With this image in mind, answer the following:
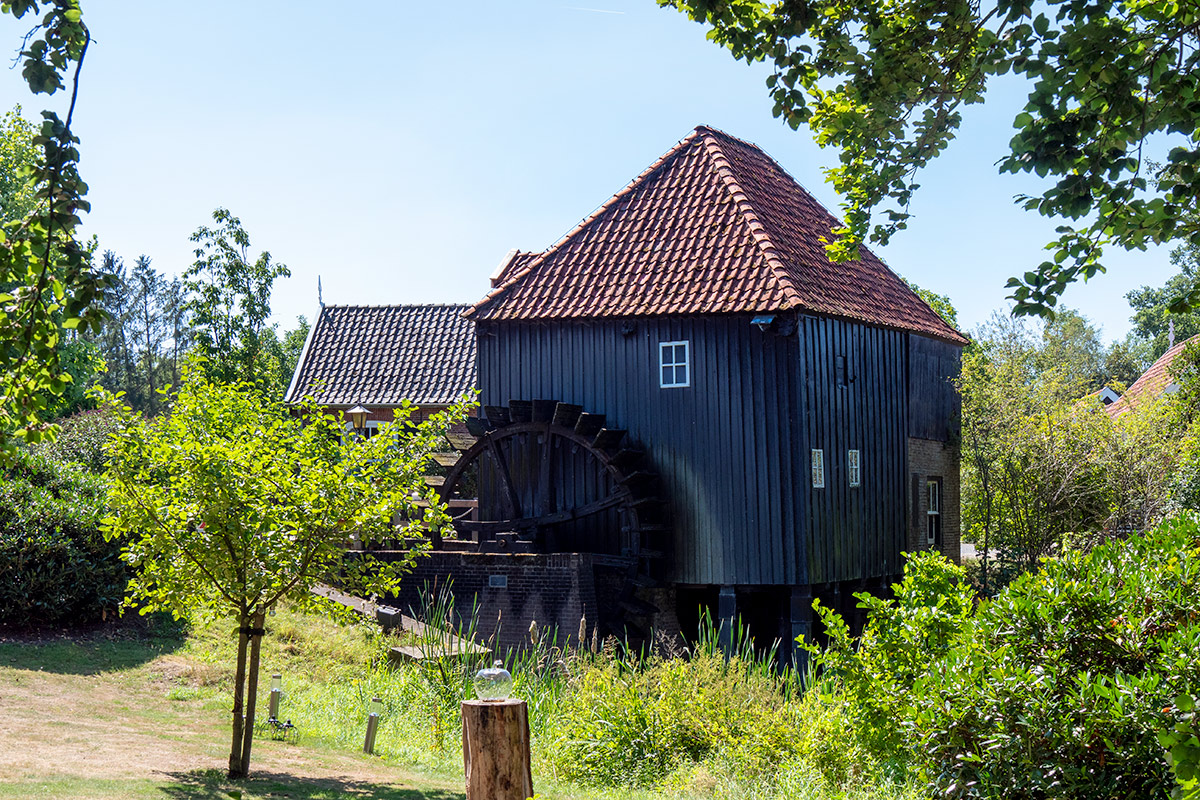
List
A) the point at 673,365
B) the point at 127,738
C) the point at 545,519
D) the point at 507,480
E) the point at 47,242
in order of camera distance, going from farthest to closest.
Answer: the point at 507,480 → the point at 545,519 → the point at 673,365 → the point at 127,738 → the point at 47,242

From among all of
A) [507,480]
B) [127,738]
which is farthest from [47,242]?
[507,480]

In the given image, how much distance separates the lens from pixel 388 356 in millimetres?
30859

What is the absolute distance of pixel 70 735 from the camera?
35.9 ft

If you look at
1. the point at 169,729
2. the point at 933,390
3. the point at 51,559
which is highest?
the point at 933,390

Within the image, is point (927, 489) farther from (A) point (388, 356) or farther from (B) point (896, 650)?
(A) point (388, 356)

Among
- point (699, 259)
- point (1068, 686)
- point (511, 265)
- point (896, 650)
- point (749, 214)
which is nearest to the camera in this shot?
point (1068, 686)

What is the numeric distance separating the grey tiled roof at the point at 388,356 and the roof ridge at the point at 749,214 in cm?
1053

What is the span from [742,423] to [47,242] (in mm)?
13757

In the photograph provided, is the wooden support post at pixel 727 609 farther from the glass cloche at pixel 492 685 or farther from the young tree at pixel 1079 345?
the young tree at pixel 1079 345

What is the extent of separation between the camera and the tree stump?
5.62 m

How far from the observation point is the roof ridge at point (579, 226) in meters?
19.8

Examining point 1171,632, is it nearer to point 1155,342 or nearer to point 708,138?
point 708,138

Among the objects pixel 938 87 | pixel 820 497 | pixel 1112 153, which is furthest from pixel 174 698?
pixel 1112 153

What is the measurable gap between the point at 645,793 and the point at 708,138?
14.1m
